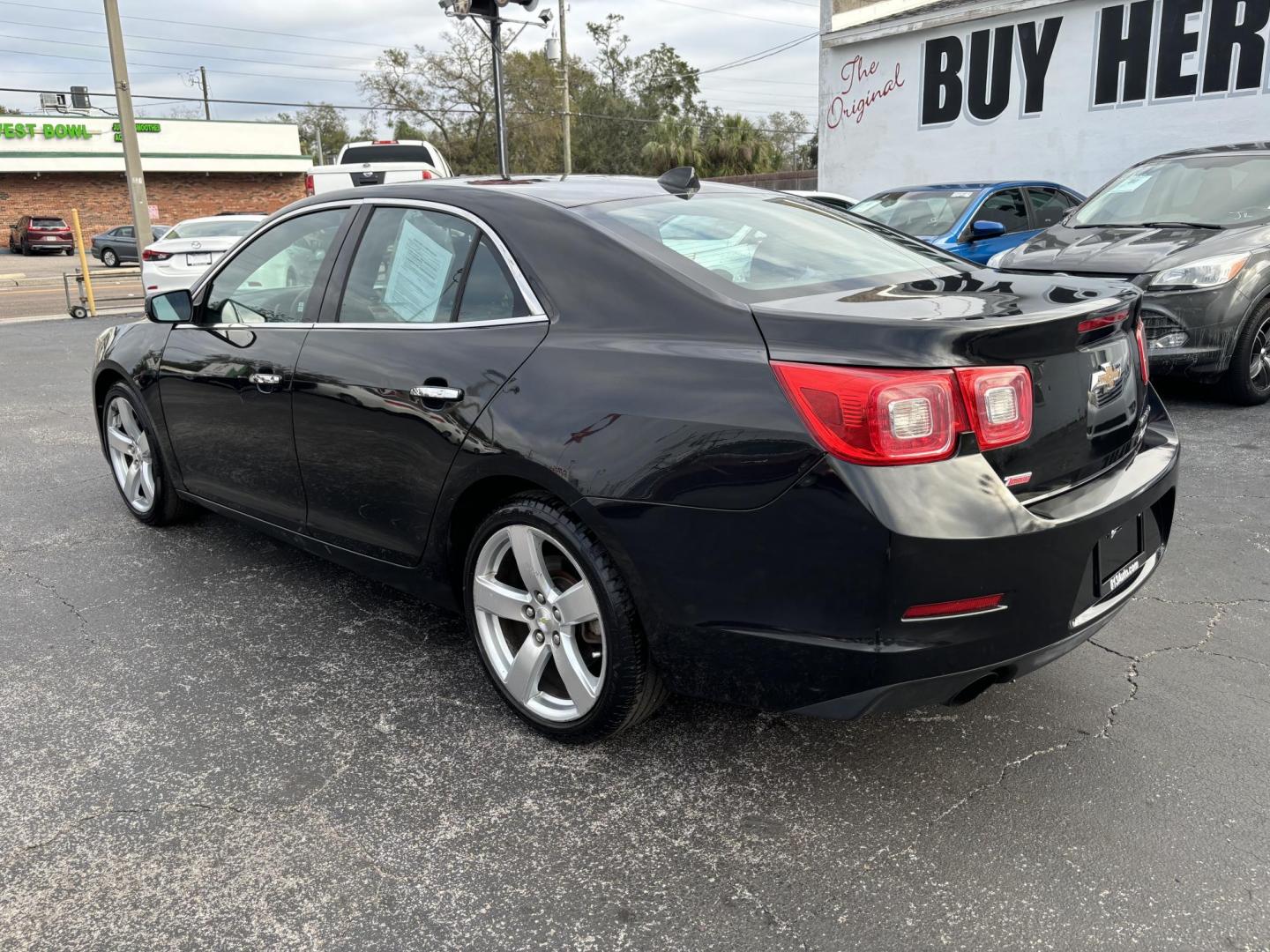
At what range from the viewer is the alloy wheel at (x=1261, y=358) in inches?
259

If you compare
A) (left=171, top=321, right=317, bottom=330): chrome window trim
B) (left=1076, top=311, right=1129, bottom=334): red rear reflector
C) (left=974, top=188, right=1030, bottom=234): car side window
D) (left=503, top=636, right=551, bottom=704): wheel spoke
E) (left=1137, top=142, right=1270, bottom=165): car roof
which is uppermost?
(left=1137, top=142, right=1270, bottom=165): car roof

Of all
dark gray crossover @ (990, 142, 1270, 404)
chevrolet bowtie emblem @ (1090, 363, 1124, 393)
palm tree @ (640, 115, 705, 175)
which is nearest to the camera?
chevrolet bowtie emblem @ (1090, 363, 1124, 393)

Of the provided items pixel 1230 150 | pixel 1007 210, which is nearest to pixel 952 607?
pixel 1230 150

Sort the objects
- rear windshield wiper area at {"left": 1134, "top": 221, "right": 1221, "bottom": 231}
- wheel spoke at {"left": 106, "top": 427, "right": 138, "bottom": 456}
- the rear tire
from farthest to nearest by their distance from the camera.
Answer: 1. rear windshield wiper area at {"left": 1134, "top": 221, "right": 1221, "bottom": 231}
2. the rear tire
3. wheel spoke at {"left": 106, "top": 427, "right": 138, "bottom": 456}

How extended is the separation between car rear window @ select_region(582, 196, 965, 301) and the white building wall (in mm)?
13024

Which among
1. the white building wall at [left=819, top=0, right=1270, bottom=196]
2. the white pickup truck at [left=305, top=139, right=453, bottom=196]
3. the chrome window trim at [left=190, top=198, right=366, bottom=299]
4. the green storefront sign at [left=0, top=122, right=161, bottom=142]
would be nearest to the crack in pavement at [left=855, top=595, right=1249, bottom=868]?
the chrome window trim at [left=190, top=198, right=366, bottom=299]

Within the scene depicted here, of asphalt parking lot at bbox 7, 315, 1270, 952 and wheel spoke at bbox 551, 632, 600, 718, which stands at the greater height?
wheel spoke at bbox 551, 632, 600, 718

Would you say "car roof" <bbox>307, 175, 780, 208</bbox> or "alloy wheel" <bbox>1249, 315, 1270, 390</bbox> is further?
"alloy wheel" <bbox>1249, 315, 1270, 390</bbox>

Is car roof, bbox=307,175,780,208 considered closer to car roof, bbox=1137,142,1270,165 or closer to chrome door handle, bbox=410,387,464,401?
chrome door handle, bbox=410,387,464,401

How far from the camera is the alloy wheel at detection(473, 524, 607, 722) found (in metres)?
2.79

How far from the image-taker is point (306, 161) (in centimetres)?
5125

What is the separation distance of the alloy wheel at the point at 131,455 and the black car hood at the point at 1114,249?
5.49m

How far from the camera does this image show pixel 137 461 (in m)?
4.91

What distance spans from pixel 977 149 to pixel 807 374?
16099 millimetres
